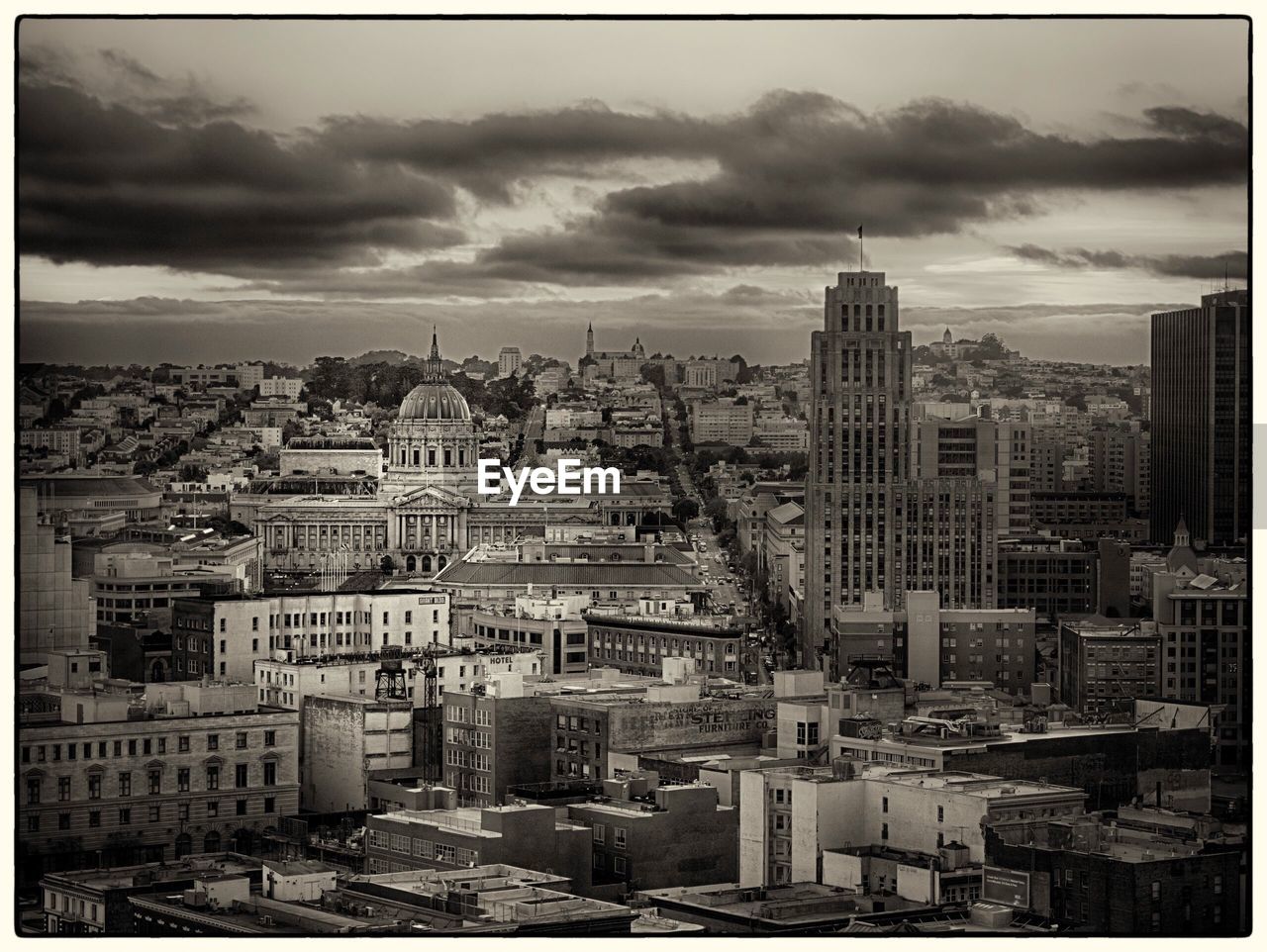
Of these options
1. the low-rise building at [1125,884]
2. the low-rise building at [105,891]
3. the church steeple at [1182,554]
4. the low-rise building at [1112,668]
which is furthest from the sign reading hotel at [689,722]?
the church steeple at [1182,554]

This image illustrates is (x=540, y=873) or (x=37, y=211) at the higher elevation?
(x=37, y=211)

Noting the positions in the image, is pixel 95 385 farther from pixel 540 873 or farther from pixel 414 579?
pixel 540 873

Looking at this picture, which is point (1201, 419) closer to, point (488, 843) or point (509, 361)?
point (509, 361)

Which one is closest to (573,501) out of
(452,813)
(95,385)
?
(95,385)

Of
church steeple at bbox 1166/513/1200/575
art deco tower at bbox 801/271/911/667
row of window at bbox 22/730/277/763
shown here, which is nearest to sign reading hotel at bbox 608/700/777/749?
row of window at bbox 22/730/277/763

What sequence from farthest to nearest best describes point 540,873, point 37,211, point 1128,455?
point 1128,455
point 37,211
point 540,873

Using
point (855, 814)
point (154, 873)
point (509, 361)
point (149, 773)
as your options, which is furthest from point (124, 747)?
point (509, 361)
